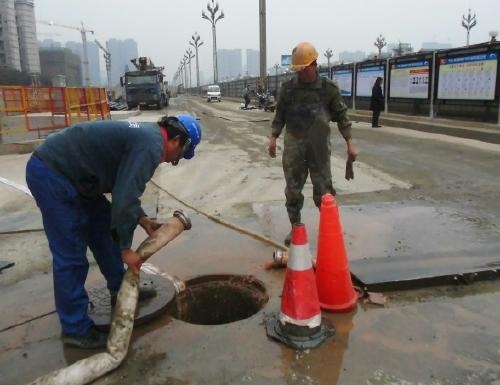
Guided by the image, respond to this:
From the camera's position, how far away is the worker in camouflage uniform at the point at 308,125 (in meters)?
4.18

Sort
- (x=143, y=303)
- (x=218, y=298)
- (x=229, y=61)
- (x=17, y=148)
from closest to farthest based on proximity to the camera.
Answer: (x=143, y=303) < (x=218, y=298) < (x=17, y=148) < (x=229, y=61)

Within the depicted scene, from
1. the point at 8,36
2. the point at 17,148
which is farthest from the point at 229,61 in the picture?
the point at 17,148

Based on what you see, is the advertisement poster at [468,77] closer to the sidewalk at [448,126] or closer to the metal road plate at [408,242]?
the sidewalk at [448,126]

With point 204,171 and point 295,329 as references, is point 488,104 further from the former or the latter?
point 295,329

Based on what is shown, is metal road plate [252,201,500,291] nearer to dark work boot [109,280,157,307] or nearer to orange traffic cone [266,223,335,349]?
orange traffic cone [266,223,335,349]

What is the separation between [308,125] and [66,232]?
2.32 m

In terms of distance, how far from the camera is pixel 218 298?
3.70m

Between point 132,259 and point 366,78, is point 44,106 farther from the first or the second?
point 132,259

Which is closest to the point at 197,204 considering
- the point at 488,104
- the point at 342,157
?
the point at 342,157

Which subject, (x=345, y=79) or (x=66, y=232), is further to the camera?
(x=345, y=79)

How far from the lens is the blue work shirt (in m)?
2.47

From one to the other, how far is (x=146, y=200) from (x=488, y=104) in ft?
32.5

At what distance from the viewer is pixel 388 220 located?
16.4 ft

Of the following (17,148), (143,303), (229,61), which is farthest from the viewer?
(229,61)
